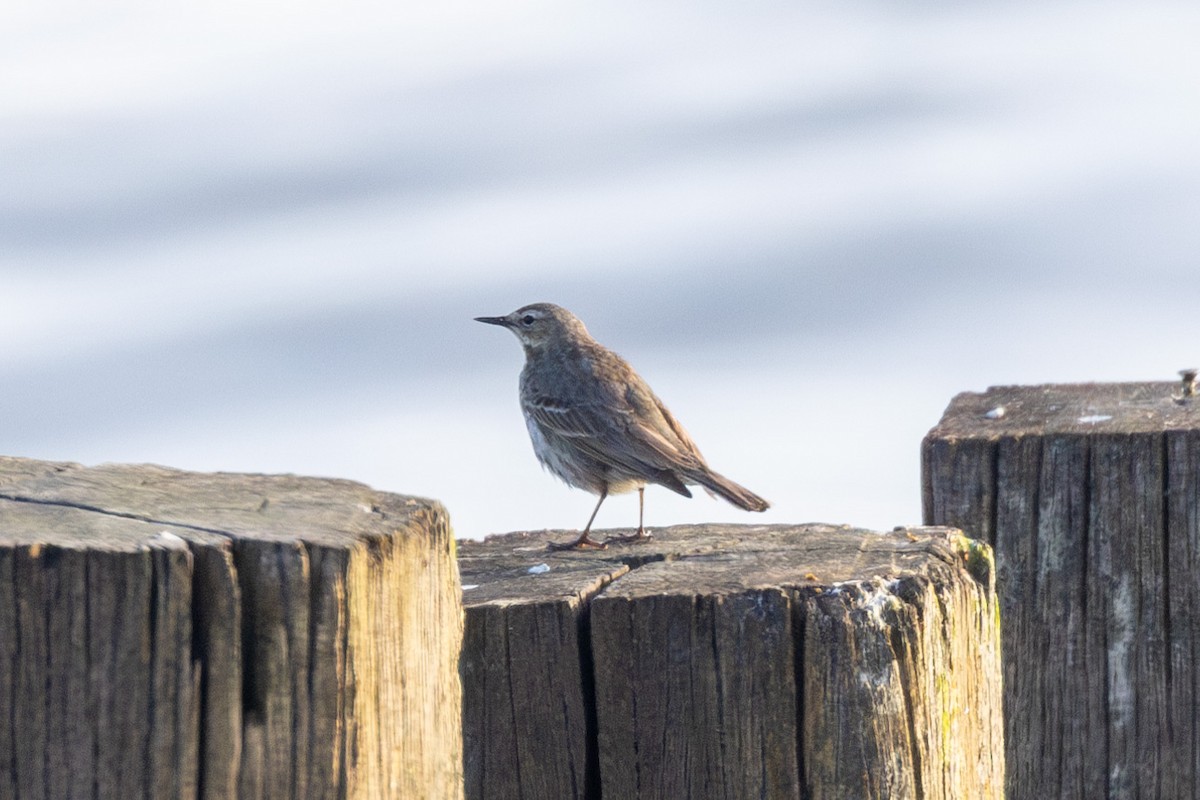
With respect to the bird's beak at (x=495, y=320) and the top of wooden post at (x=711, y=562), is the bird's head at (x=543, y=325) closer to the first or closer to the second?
the bird's beak at (x=495, y=320)

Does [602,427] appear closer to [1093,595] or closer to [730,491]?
[730,491]

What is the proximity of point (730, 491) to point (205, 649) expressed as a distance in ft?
18.4

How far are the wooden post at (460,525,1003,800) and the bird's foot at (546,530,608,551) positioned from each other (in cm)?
74

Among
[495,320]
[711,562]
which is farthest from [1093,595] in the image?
[495,320]

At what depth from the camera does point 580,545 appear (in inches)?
184

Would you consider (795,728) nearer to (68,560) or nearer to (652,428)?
(68,560)

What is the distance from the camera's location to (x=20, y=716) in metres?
2.04

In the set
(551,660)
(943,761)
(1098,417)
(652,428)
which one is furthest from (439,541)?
(652,428)

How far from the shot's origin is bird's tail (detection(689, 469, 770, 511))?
24.4ft

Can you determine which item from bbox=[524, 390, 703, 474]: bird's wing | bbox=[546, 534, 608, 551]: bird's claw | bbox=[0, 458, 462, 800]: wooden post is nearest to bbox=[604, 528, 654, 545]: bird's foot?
bbox=[546, 534, 608, 551]: bird's claw

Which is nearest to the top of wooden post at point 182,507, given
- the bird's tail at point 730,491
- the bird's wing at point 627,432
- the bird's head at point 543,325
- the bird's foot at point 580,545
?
the bird's foot at point 580,545

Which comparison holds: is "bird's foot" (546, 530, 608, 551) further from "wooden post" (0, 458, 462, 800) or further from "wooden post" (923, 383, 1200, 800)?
"wooden post" (0, 458, 462, 800)

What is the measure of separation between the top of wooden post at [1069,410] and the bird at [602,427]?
237 cm

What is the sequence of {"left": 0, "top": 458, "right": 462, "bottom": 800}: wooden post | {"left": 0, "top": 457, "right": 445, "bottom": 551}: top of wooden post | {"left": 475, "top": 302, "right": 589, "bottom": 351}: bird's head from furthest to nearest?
{"left": 475, "top": 302, "right": 589, "bottom": 351}: bird's head, {"left": 0, "top": 457, "right": 445, "bottom": 551}: top of wooden post, {"left": 0, "top": 458, "right": 462, "bottom": 800}: wooden post
